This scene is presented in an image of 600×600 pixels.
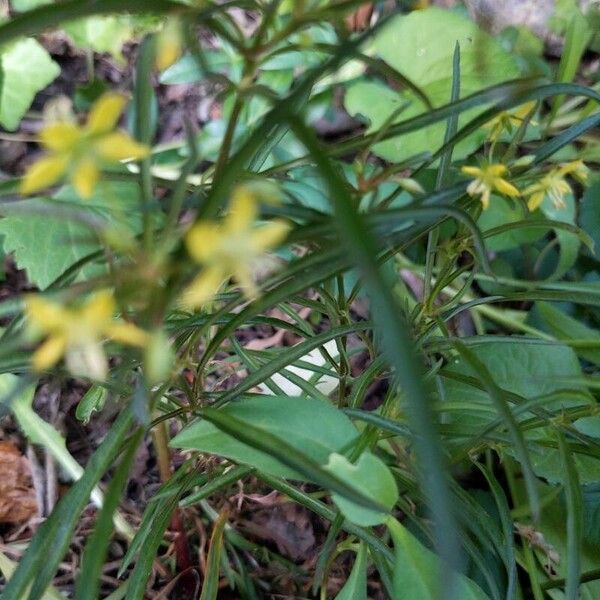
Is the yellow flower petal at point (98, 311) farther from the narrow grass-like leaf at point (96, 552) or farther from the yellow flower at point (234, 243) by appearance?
the narrow grass-like leaf at point (96, 552)

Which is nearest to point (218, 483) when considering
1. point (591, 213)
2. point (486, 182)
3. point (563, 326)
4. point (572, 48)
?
point (486, 182)

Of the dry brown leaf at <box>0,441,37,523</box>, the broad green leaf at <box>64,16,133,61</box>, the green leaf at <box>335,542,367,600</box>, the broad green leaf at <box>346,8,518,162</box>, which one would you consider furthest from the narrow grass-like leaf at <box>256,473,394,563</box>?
the broad green leaf at <box>64,16,133,61</box>

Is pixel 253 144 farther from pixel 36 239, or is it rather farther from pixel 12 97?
pixel 12 97

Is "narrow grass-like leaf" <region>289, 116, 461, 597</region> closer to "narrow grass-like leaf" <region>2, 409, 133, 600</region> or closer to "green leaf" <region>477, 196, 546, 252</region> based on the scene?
"narrow grass-like leaf" <region>2, 409, 133, 600</region>

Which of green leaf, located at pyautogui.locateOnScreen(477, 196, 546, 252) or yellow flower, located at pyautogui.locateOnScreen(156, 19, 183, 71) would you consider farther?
green leaf, located at pyautogui.locateOnScreen(477, 196, 546, 252)

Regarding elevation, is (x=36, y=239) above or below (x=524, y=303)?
below

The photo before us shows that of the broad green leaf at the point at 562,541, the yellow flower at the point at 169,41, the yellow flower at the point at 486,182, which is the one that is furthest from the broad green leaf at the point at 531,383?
the yellow flower at the point at 169,41

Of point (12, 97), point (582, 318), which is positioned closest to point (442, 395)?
point (582, 318)
